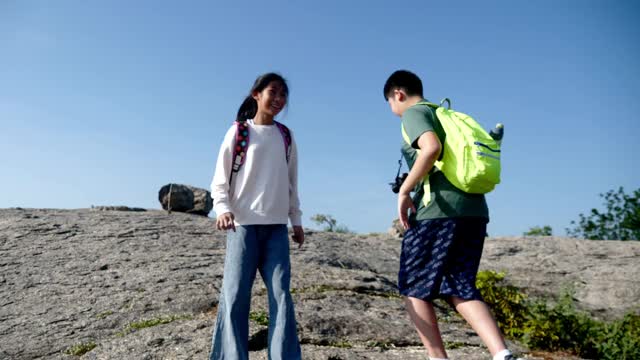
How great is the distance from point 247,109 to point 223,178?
0.63m

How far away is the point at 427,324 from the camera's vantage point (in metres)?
3.67

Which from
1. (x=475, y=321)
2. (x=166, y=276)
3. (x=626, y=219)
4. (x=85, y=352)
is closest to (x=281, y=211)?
(x=475, y=321)

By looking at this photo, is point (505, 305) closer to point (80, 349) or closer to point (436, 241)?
point (436, 241)

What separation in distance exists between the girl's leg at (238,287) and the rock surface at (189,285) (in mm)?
782

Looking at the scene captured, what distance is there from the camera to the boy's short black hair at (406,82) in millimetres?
3936

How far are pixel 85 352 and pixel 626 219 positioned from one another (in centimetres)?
1800

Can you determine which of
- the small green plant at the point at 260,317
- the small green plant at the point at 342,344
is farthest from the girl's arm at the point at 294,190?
the small green plant at the point at 260,317

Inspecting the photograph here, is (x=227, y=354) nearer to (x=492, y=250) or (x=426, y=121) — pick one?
(x=426, y=121)

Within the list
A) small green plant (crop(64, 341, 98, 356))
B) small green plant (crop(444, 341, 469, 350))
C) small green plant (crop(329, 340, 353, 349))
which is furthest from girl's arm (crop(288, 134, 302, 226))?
small green plant (crop(64, 341, 98, 356))

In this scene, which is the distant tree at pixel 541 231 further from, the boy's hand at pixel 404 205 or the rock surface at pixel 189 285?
the boy's hand at pixel 404 205

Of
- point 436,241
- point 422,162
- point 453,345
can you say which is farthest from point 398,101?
point 453,345

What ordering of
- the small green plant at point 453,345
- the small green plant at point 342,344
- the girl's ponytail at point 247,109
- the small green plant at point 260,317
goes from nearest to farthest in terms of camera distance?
the girl's ponytail at point 247,109
the small green plant at point 342,344
the small green plant at point 453,345
the small green plant at point 260,317

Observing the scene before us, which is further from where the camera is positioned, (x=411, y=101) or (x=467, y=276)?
(x=411, y=101)

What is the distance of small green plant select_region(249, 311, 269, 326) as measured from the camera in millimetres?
5129
